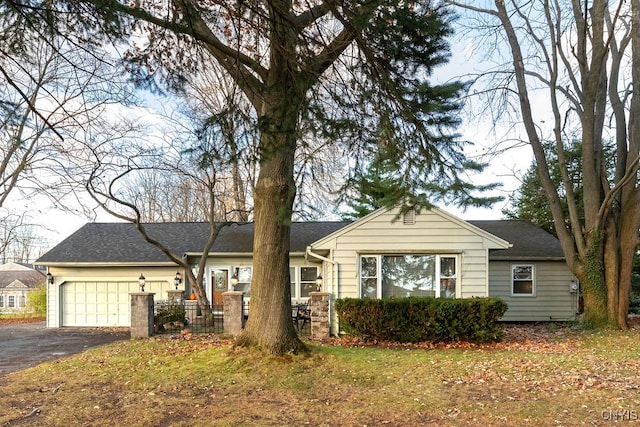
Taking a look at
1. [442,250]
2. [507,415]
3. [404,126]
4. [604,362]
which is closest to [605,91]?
[442,250]

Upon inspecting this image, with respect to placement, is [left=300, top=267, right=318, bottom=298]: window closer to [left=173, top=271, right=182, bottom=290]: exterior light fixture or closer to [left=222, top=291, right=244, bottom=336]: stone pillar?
[left=173, top=271, right=182, bottom=290]: exterior light fixture

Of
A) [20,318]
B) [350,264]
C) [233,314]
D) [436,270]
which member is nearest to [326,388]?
[233,314]

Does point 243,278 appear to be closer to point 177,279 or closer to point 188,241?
point 177,279

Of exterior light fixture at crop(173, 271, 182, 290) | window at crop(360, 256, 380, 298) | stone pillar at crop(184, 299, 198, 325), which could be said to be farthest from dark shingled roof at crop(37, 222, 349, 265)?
window at crop(360, 256, 380, 298)

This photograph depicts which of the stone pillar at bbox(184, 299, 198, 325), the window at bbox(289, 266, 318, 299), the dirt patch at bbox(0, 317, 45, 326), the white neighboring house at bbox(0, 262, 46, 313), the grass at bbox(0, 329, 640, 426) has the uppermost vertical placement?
the window at bbox(289, 266, 318, 299)

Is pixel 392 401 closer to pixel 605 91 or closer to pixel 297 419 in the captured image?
pixel 297 419

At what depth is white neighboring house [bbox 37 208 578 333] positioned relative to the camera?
39.7 feet

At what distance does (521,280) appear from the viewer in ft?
51.7

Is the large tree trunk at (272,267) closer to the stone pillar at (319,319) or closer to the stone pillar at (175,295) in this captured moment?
the stone pillar at (319,319)

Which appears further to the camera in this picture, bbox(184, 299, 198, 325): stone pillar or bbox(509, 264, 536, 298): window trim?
bbox(509, 264, 536, 298): window trim

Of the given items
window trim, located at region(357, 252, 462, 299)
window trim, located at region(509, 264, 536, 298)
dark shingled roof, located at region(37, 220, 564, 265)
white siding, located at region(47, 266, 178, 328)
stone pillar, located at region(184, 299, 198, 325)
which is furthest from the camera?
white siding, located at region(47, 266, 178, 328)

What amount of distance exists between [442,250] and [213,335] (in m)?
6.06

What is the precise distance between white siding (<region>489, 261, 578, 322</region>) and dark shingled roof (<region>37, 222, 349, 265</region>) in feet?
22.6

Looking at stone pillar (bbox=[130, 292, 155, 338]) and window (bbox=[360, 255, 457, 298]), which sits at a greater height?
window (bbox=[360, 255, 457, 298])
